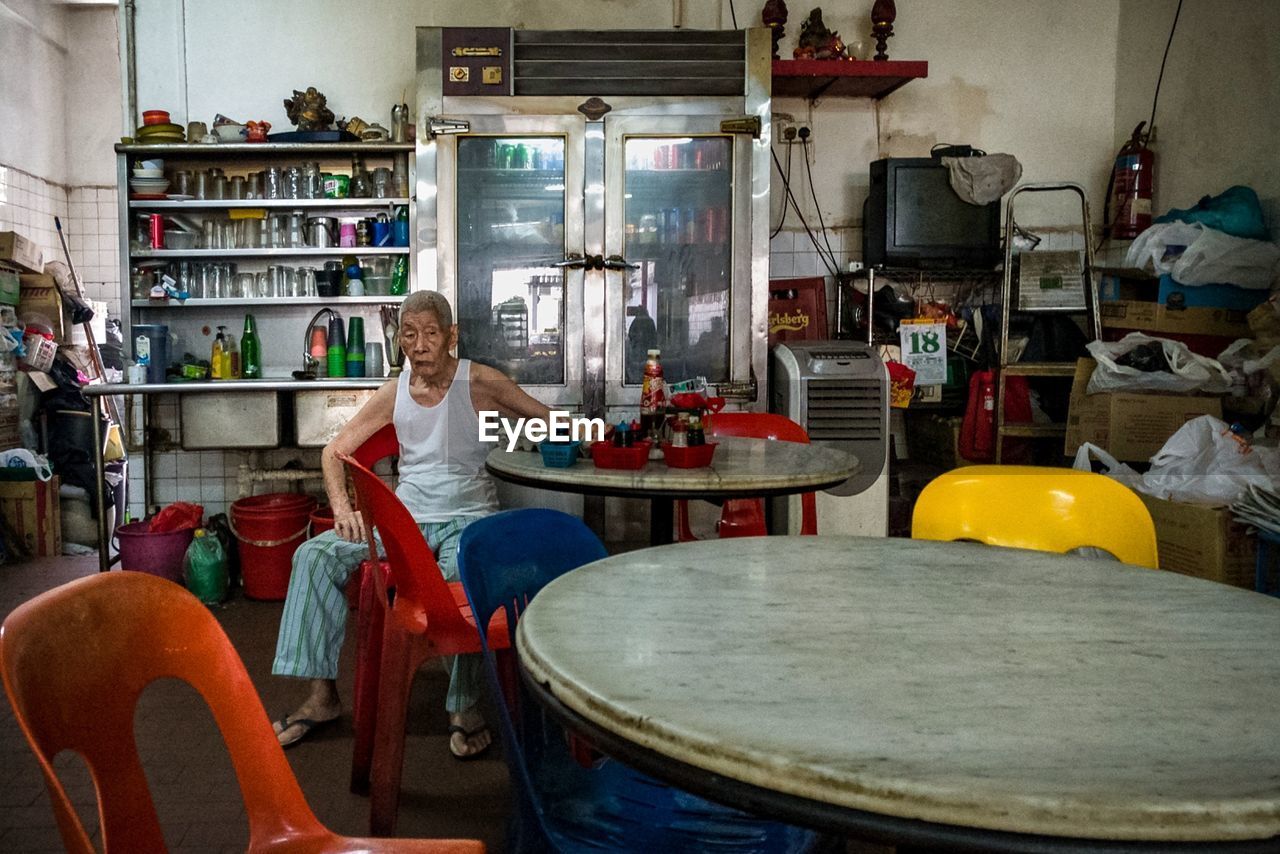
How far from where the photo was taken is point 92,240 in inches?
279

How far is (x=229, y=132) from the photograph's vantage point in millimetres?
4641

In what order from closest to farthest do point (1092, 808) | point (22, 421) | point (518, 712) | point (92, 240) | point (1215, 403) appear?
Answer: point (1092, 808) < point (518, 712) < point (1215, 403) < point (22, 421) < point (92, 240)

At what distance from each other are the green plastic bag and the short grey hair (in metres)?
2.00

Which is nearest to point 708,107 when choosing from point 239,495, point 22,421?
point 239,495

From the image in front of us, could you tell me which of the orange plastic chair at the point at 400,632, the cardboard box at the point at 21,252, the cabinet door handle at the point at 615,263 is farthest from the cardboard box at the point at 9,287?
the orange plastic chair at the point at 400,632

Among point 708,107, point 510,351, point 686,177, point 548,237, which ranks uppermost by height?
point 708,107

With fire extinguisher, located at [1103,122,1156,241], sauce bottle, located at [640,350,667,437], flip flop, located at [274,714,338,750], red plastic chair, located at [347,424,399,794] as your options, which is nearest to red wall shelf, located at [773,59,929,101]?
fire extinguisher, located at [1103,122,1156,241]

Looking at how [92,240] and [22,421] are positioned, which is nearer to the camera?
[22,421]

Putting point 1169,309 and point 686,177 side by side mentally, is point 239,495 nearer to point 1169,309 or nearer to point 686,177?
point 686,177

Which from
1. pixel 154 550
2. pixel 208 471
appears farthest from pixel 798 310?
pixel 154 550

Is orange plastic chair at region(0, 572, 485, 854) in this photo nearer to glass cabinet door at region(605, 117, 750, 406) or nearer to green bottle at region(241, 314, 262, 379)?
glass cabinet door at region(605, 117, 750, 406)

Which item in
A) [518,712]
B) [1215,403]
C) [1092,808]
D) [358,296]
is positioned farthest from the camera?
[358,296]

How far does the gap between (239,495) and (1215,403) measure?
4627mm

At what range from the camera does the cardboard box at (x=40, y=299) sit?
6012mm
